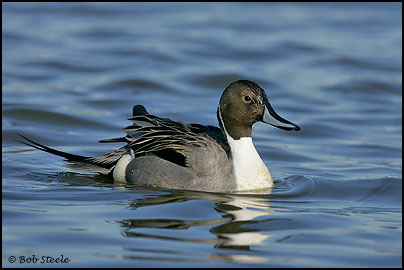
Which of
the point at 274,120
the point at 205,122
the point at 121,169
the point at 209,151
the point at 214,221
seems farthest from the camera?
the point at 205,122

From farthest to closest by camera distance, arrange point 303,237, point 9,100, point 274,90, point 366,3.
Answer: point 366,3 → point 274,90 → point 9,100 → point 303,237

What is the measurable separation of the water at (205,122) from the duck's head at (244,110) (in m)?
0.65

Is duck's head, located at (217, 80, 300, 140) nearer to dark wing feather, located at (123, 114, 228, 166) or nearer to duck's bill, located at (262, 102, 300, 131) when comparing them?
duck's bill, located at (262, 102, 300, 131)

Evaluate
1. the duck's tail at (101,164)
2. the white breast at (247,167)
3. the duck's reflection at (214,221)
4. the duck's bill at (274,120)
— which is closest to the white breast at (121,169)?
the duck's tail at (101,164)

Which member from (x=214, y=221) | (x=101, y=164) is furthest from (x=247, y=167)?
(x=101, y=164)

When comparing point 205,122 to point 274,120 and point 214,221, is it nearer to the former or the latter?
point 274,120

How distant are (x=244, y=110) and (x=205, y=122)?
11.9 ft

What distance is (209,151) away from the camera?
7629 millimetres

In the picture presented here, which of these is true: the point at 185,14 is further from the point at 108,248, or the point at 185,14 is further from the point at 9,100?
the point at 108,248

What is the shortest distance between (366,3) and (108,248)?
49.2ft

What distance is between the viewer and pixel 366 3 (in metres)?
19.7

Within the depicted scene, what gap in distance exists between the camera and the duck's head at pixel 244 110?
7.73 m

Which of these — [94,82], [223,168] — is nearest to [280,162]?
[223,168]

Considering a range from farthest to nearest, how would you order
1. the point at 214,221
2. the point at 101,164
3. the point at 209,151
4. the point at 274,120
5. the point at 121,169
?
1. the point at 101,164
2. the point at 121,169
3. the point at 274,120
4. the point at 209,151
5. the point at 214,221
